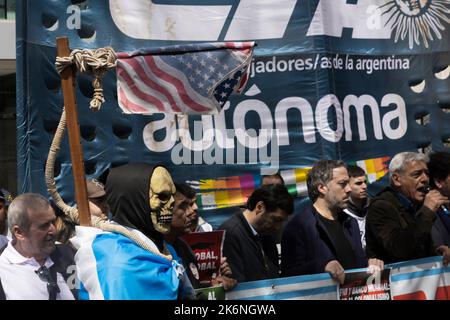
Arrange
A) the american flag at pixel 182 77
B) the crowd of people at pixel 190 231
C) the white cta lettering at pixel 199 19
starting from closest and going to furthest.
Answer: the crowd of people at pixel 190 231
the american flag at pixel 182 77
the white cta lettering at pixel 199 19

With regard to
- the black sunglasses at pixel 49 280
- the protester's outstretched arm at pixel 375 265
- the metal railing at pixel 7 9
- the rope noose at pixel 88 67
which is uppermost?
the metal railing at pixel 7 9

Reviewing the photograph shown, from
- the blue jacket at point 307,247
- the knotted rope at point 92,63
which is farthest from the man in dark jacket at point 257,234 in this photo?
the knotted rope at point 92,63

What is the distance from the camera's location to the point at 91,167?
6242mm

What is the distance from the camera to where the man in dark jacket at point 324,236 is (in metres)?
5.37

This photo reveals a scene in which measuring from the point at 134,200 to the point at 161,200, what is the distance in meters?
0.11

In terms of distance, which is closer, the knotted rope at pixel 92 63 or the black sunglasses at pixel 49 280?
the knotted rope at pixel 92 63

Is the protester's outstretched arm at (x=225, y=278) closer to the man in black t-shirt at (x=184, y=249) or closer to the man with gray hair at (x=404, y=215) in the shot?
the man in black t-shirt at (x=184, y=249)

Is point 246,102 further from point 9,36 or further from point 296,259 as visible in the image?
point 9,36

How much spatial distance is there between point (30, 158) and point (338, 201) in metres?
2.05

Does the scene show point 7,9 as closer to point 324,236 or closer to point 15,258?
point 324,236

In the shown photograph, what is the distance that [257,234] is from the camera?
5.46m

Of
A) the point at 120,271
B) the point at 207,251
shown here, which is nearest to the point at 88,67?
the point at 120,271
